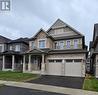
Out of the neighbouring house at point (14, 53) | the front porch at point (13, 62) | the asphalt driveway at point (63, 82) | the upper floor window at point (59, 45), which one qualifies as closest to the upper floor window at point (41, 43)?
the upper floor window at point (59, 45)

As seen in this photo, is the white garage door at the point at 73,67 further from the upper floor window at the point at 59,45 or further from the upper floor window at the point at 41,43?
the upper floor window at the point at 41,43

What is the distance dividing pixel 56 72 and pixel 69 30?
28.8 ft

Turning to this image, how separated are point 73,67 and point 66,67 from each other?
1241mm

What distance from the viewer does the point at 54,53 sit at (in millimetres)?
26656

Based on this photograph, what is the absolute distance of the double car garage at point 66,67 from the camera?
24328mm

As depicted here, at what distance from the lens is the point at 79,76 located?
24078 millimetres

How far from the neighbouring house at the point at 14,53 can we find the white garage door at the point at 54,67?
734 centimetres

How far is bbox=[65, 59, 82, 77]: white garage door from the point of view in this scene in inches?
960

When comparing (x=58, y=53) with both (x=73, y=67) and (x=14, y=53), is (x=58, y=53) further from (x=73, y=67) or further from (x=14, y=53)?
(x=14, y=53)

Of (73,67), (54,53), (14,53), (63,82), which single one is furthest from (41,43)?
(63,82)

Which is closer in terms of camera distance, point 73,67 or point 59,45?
point 73,67

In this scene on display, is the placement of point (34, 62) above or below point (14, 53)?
below

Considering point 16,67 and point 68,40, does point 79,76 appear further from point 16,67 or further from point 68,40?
point 16,67

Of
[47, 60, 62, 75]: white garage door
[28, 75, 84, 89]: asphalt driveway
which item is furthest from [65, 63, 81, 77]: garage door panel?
[28, 75, 84, 89]: asphalt driveway
